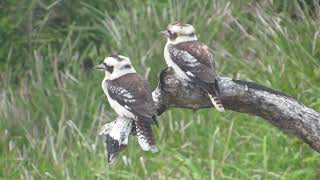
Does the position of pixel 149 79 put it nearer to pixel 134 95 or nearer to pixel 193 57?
pixel 193 57

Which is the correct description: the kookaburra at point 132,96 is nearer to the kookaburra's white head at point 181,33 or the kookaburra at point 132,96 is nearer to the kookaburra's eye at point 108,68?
the kookaburra's eye at point 108,68

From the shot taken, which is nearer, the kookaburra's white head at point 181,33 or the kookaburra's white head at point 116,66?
the kookaburra's white head at point 116,66

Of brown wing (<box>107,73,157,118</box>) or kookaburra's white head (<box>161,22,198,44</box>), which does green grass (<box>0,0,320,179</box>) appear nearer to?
kookaburra's white head (<box>161,22,198,44</box>)

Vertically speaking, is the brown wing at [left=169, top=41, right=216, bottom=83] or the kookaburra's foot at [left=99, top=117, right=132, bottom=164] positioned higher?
the brown wing at [left=169, top=41, right=216, bottom=83]

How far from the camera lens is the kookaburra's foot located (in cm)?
409

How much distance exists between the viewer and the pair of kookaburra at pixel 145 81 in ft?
13.6

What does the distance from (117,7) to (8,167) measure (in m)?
3.19

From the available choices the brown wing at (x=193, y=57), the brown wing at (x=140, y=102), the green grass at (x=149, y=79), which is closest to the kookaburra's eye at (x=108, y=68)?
the brown wing at (x=140, y=102)

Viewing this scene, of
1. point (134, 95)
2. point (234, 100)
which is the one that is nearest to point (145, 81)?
point (134, 95)

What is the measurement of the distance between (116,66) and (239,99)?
0.60 m

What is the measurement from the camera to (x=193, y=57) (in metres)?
4.70

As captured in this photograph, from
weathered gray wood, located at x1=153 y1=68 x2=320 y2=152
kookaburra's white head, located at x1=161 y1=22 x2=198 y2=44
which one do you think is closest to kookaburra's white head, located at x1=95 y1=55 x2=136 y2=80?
weathered gray wood, located at x1=153 y1=68 x2=320 y2=152

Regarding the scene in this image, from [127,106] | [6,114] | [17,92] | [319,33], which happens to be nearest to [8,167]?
[6,114]

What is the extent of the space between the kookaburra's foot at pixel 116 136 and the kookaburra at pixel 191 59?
38cm
